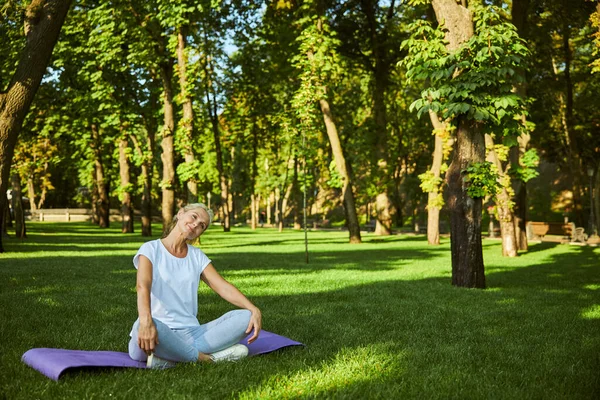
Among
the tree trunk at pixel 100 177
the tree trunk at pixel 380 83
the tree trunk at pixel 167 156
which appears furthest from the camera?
the tree trunk at pixel 100 177

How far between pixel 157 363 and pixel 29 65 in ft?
26.1

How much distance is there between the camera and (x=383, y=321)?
784 cm

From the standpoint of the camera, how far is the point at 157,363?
5070mm

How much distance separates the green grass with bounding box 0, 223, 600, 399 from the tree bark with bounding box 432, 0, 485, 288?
1.93 feet

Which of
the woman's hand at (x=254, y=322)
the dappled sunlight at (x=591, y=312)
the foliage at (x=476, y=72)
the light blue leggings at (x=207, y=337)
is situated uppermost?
the foliage at (x=476, y=72)

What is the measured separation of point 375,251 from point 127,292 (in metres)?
13.5

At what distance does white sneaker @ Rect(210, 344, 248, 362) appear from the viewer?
5.43 metres

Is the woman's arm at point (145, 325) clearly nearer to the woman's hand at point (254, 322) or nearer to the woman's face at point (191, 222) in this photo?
the woman's face at point (191, 222)

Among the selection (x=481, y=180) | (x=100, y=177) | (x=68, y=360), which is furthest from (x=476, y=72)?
(x=100, y=177)

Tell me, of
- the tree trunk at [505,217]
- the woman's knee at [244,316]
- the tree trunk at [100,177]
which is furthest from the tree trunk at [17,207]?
the woman's knee at [244,316]

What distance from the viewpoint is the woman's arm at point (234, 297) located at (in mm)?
5289

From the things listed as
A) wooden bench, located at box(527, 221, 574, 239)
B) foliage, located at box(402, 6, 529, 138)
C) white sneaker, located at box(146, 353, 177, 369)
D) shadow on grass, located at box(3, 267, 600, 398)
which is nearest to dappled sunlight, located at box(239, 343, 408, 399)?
shadow on grass, located at box(3, 267, 600, 398)

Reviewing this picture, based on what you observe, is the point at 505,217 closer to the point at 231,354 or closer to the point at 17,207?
the point at 231,354

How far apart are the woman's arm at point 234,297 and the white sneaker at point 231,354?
0.84 feet
